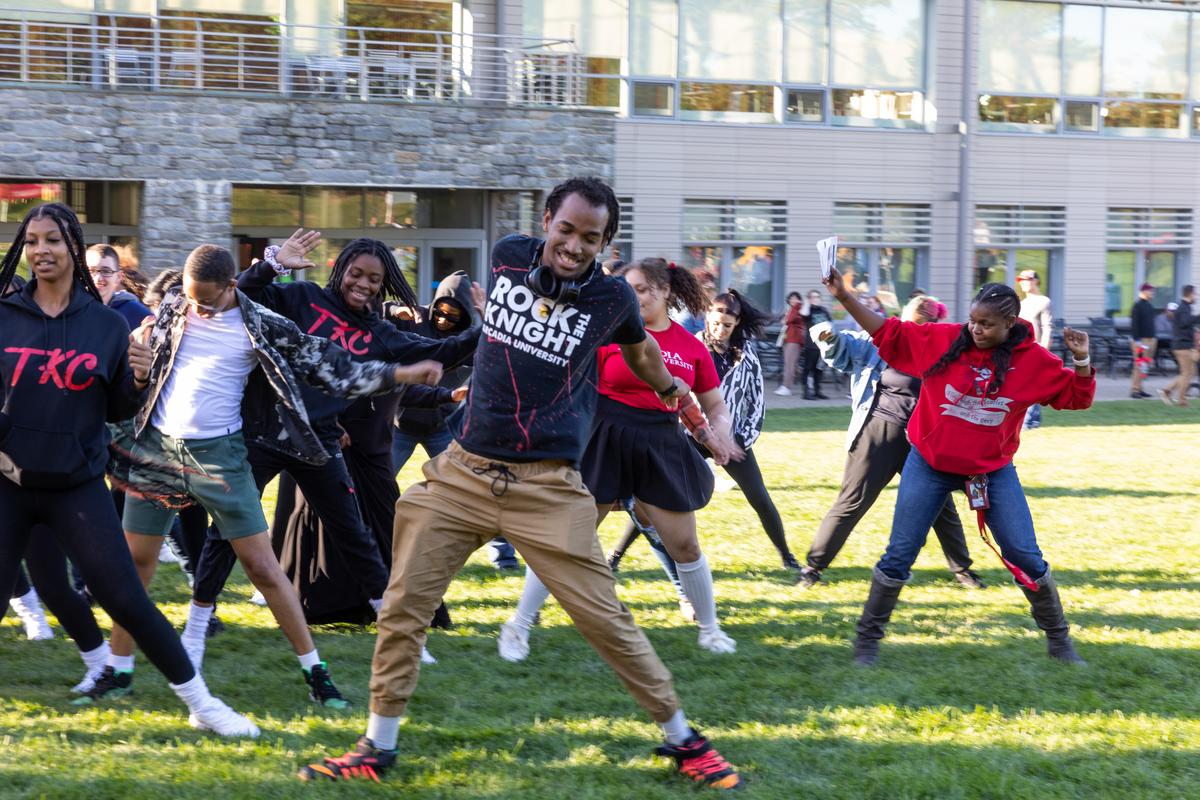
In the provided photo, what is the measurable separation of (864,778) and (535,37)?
20.0 meters

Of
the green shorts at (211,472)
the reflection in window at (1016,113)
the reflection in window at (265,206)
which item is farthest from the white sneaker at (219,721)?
the reflection in window at (1016,113)

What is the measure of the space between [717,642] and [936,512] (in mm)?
1237

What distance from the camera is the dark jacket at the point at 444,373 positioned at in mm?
7102

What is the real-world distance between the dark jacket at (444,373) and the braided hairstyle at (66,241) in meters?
1.55

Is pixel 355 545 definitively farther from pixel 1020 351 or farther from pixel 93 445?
pixel 1020 351

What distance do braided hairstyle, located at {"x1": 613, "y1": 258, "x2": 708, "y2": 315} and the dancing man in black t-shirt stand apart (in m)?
1.95

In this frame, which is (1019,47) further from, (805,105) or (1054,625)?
(1054,625)

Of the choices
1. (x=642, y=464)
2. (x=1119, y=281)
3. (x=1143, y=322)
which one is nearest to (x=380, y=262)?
(x=642, y=464)

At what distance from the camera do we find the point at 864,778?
4855 mm

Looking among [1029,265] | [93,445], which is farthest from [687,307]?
[1029,265]

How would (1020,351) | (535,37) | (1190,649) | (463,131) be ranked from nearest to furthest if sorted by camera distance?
(1020,351), (1190,649), (463,131), (535,37)

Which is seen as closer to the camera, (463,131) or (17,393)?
(17,393)

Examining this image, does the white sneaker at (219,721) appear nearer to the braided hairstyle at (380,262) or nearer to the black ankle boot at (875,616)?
the braided hairstyle at (380,262)

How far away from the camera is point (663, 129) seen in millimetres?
24531
